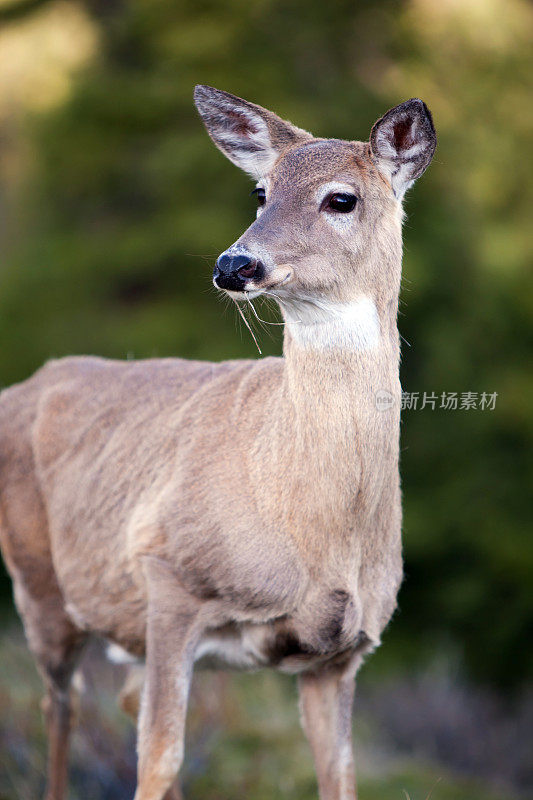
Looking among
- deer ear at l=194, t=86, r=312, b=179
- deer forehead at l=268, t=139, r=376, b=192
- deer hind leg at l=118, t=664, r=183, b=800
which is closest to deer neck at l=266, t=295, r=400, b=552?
deer forehead at l=268, t=139, r=376, b=192

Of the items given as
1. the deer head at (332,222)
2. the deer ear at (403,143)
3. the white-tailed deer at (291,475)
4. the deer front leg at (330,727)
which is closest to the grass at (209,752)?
the deer front leg at (330,727)

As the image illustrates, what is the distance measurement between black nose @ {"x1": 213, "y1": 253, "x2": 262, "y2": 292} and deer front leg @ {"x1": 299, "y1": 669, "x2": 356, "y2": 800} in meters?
1.85

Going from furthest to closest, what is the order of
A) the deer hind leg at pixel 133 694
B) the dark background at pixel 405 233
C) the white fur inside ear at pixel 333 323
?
the dark background at pixel 405 233 → the deer hind leg at pixel 133 694 → the white fur inside ear at pixel 333 323

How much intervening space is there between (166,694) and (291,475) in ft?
3.17

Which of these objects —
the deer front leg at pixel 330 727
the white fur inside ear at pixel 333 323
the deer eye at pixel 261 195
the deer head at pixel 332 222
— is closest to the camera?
the deer head at pixel 332 222

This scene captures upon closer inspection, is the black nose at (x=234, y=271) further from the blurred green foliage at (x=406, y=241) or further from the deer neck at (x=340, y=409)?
the blurred green foliage at (x=406, y=241)

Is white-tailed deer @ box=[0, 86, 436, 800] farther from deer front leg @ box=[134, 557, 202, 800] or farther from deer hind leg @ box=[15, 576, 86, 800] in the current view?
deer hind leg @ box=[15, 576, 86, 800]

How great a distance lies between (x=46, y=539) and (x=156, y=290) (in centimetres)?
789

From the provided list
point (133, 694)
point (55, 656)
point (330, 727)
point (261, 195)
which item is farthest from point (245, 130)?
point (133, 694)

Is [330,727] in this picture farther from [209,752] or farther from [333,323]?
[209,752]

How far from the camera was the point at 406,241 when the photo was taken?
511 inches

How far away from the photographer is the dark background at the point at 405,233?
1287 centimetres

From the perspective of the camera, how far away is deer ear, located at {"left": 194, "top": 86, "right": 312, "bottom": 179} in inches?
187

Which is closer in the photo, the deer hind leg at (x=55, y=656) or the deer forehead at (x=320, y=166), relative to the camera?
the deer forehead at (x=320, y=166)
